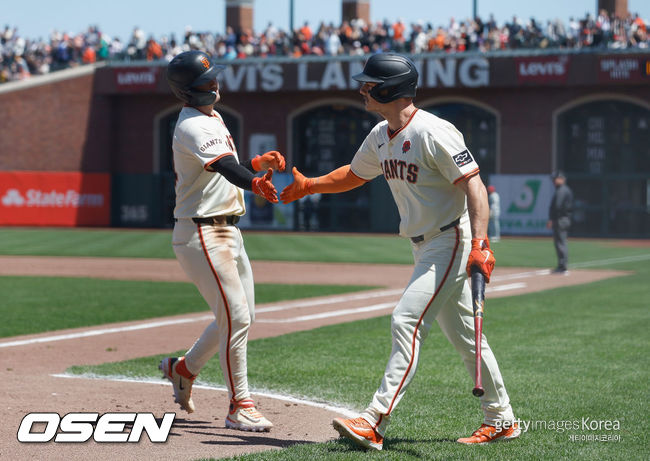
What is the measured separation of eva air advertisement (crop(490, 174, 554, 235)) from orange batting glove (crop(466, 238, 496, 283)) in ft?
103

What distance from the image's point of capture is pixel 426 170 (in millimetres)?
5250

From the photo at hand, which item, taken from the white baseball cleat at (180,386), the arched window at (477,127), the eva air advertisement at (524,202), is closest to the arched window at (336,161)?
the arched window at (477,127)

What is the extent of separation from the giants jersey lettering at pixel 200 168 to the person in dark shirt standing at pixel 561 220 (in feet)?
46.1

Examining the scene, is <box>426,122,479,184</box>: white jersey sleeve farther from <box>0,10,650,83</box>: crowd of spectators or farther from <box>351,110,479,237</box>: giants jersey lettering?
<box>0,10,650,83</box>: crowd of spectators

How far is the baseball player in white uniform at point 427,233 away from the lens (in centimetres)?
511

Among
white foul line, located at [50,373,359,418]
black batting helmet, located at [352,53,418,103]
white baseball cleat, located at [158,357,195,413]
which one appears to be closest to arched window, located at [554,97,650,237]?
white foul line, located at [50,373,359,418]

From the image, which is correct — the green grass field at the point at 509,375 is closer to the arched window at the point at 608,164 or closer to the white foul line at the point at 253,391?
the white foul line at the point at 253,391

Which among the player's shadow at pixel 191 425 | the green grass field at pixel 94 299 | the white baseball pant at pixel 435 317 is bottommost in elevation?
the green grass field at pixel 94 299

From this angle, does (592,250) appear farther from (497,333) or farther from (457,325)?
(457,325)

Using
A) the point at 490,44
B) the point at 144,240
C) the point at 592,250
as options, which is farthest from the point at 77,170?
the point at 592,250

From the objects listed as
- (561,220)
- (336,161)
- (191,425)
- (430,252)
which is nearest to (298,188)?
(430,252)

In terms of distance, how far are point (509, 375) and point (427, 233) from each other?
2936mm

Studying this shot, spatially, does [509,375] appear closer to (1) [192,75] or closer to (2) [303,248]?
(1) [192,75]

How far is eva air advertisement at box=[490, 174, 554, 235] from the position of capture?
1419 inches
